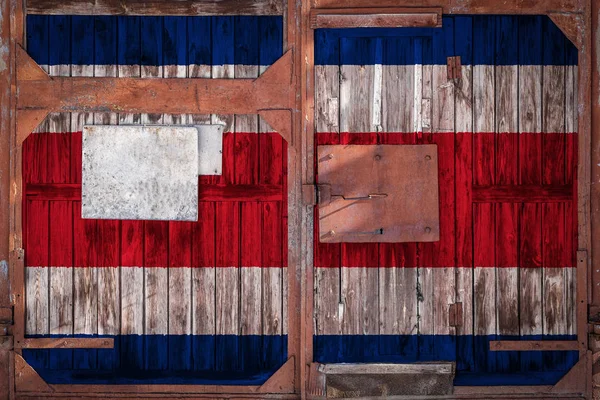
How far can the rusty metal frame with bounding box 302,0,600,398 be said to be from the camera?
3.83 m

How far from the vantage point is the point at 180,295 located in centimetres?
390

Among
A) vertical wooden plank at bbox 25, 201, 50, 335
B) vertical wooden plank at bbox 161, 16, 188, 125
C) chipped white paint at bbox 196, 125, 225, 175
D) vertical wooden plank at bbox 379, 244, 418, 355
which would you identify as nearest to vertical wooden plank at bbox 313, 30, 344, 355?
vertical wooden plank at bbox 379, 244, 418, 355

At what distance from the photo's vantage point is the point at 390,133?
3861mm

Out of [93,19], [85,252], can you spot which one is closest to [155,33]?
[93,19]

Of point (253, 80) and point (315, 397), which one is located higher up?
point (253, 80)

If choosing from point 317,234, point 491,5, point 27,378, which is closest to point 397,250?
point 317,234

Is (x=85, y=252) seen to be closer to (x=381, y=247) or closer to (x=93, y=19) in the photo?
(x=93, y=19)

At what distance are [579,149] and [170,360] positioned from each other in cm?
375

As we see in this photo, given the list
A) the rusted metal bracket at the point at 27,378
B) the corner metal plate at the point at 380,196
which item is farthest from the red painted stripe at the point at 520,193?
the rusted metal bracket at the point at 27,378

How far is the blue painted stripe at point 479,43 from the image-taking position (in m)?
3.85

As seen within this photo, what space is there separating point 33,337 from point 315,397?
236 centimetres

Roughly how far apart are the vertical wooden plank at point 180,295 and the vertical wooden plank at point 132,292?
0.79ft

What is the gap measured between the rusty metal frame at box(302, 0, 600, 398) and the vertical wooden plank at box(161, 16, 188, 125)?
0.98 meters

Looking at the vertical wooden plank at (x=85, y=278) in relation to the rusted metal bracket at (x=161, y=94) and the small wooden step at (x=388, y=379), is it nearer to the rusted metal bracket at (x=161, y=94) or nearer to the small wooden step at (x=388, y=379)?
the rusted metal bracket at (x=161, y=94)
